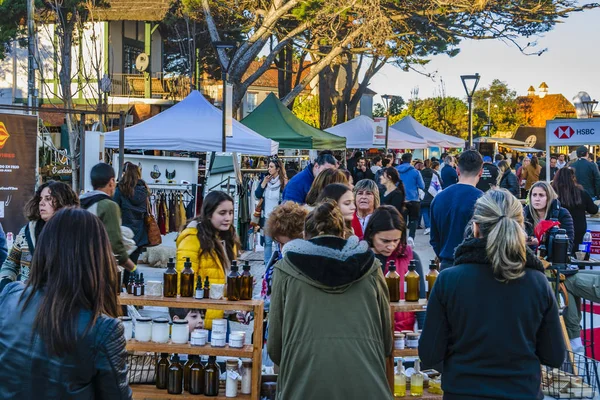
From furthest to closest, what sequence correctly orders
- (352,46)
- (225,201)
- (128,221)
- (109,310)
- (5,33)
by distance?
(5,33) < (352,46) < (128,221) < (225,201) < (109,310)

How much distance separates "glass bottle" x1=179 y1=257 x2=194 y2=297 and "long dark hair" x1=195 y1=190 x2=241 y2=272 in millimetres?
457

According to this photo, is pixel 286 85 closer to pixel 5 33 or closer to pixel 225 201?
pixel 5 33

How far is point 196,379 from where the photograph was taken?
17.5 ft

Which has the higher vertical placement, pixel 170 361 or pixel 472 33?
pixel 472 33

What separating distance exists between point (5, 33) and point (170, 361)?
2884cm

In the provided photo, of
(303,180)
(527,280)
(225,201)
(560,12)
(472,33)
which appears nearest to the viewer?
(527,280)

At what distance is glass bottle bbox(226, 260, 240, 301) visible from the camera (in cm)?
525

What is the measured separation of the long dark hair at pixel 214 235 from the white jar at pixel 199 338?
2.30ft

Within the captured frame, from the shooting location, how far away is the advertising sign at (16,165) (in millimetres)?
10438

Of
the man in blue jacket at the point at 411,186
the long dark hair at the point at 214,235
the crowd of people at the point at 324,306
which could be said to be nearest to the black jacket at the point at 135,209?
the crowd of people at the point at 324,306

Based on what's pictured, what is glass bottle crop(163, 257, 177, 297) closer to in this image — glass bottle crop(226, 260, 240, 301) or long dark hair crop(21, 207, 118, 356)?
glass bottle crop(226, 260, 240, 301)

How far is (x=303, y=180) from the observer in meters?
10.1

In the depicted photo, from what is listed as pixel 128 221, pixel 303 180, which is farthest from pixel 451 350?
pixel 128 221

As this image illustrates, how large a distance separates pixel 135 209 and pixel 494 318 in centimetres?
791
